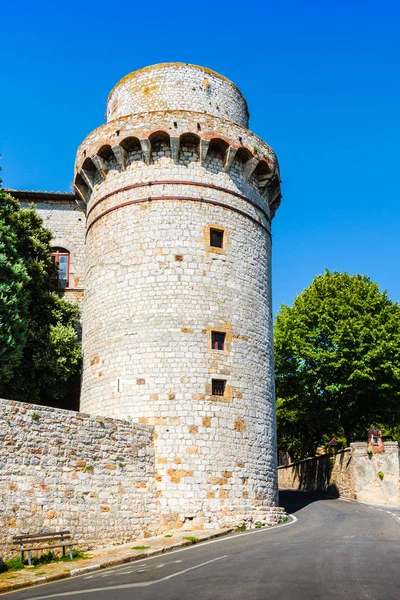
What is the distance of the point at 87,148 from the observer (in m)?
Result: 22.1

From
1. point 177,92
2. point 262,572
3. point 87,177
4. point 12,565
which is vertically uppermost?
point 177,92

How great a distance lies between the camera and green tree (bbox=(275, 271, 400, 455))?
31391mm

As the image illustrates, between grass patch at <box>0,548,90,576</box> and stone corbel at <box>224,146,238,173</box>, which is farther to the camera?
stone corbel at <box>224,146,238,173</box>

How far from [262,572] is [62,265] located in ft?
66.6

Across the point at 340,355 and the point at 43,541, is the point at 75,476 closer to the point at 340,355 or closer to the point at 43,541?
the point at 43,541

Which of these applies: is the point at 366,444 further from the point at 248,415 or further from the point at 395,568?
the point at 395,568

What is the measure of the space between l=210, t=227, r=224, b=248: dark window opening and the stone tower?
0.18ft

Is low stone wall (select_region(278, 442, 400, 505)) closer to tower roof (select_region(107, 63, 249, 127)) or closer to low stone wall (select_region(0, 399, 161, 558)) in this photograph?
low stone wall (select_region(0, 399, 161, 558))

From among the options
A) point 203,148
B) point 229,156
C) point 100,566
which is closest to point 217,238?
point 229,156

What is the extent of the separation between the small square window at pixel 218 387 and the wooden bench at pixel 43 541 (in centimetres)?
622

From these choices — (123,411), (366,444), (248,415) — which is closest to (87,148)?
(123,411)

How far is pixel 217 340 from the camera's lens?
64.0 ft

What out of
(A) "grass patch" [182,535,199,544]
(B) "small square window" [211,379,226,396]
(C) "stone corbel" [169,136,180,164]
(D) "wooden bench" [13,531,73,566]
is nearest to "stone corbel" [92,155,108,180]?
(C) "stone corbel" [169,136,180,164]

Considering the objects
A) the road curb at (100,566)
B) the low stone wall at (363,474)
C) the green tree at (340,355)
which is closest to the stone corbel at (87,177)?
the road curb at (100,566)
